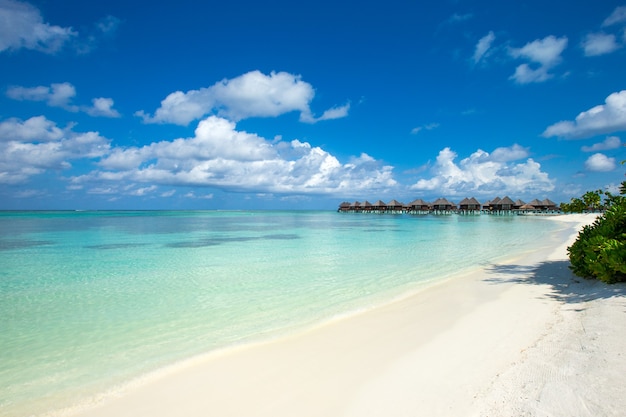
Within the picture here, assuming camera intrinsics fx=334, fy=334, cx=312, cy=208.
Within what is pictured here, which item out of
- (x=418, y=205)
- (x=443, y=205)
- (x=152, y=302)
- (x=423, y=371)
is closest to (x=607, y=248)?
(x=423, y=371)

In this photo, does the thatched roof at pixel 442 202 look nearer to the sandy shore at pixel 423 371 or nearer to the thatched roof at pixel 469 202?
the thatched roof at pixel 469 202

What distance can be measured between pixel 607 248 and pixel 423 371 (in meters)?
4.68

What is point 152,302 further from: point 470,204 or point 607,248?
point 470,204

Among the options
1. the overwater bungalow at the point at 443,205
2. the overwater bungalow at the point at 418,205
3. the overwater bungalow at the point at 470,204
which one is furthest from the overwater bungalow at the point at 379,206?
the overwater bungalow at the point at 470,204

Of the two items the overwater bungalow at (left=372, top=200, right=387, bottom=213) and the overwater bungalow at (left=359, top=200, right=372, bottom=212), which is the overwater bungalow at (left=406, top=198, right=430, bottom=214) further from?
the overwater bungalow at (left=359, top=200, right=372, bottom=212)

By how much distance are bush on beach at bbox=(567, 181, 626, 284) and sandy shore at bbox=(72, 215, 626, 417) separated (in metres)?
0.41

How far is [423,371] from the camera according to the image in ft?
11.2

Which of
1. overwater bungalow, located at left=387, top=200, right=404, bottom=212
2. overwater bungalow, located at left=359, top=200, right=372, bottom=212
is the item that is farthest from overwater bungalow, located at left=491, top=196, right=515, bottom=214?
overwater bungalow, located at left=359, top=200, right=372, bottom=212

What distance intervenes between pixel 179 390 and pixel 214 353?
918 millimetres

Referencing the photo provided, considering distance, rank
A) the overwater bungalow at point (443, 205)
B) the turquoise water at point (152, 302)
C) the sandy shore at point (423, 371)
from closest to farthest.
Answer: the sandy shore at point (423, 371)
the turquoise water at point (152, 302)
the overwater bungalow at point (443, 205)

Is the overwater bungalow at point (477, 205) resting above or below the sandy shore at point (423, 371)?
above

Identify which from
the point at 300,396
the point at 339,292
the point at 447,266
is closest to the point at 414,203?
the point at 447,266

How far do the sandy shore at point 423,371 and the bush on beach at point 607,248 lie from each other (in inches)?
16.2

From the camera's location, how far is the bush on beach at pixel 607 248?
557cm
